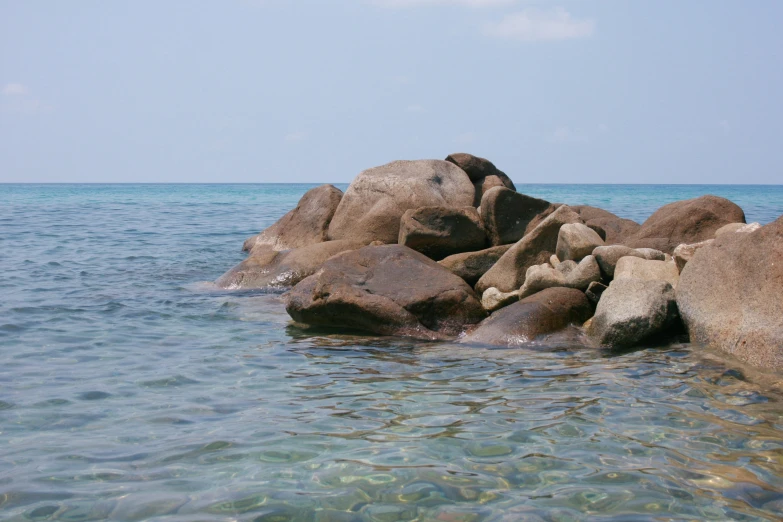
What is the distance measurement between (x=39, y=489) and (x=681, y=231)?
803 cm

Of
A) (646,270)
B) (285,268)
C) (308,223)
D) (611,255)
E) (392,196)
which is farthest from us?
(308,223)

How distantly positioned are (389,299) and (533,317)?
159 centimetres

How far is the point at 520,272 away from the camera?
351 inches

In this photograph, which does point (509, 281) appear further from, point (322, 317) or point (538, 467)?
point (538, 467)

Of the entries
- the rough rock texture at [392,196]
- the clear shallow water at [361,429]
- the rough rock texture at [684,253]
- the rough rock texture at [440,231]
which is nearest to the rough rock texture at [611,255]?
the rough rock texture at [684,253]

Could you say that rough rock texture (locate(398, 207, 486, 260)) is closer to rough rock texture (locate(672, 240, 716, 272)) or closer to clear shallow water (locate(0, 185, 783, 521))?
clear shallow water (locate(0, 185, 783, 521))

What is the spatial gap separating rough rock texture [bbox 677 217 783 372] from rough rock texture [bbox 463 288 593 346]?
1083 millimetres

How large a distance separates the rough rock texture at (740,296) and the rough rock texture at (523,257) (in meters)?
2.00

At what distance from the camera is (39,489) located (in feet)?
13.4

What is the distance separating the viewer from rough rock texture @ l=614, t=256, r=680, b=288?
7859 millimetres

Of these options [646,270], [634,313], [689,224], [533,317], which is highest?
[689,224]

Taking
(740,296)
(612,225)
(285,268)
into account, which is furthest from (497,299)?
(285,268)

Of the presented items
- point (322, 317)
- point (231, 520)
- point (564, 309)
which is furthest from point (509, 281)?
point (231, 520)

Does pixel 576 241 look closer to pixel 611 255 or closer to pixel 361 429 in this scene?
pixel 611 255
